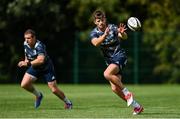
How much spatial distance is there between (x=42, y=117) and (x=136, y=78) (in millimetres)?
23311

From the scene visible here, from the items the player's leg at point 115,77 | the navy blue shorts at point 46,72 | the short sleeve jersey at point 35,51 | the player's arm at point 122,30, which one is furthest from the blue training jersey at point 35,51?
the player's arm at point 122,30

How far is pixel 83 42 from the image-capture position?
36562mm

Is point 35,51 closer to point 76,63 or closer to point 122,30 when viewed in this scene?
point 122,30

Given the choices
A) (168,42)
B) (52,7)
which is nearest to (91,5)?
(52,7)

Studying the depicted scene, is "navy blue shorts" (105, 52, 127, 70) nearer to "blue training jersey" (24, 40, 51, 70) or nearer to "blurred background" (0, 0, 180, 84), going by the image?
"blue training jersey" (24, 40, 51, 70)

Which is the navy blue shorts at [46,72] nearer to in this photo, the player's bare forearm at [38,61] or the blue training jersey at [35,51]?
the blue training jersey at [35,51]

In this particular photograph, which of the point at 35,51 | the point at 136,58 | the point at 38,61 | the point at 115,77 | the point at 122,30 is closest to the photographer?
the point at 122,30

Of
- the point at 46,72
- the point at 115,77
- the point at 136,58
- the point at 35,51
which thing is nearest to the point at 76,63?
the point at 136,58

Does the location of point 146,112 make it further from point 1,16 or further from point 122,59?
point 1,16

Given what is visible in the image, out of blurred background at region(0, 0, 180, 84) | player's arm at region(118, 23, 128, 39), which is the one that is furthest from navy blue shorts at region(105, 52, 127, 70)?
blurred background at region(0, 0, 180, 84)

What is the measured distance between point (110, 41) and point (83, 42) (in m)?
22.6

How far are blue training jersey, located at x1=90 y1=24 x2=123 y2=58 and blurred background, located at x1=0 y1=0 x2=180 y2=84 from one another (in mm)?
21390

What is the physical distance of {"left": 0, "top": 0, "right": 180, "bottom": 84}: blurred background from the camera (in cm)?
3575

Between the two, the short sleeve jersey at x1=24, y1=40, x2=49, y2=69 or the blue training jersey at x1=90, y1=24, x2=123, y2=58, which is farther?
the short sleeve jersey at x1=24, y1=40, x2=49, y2=69
